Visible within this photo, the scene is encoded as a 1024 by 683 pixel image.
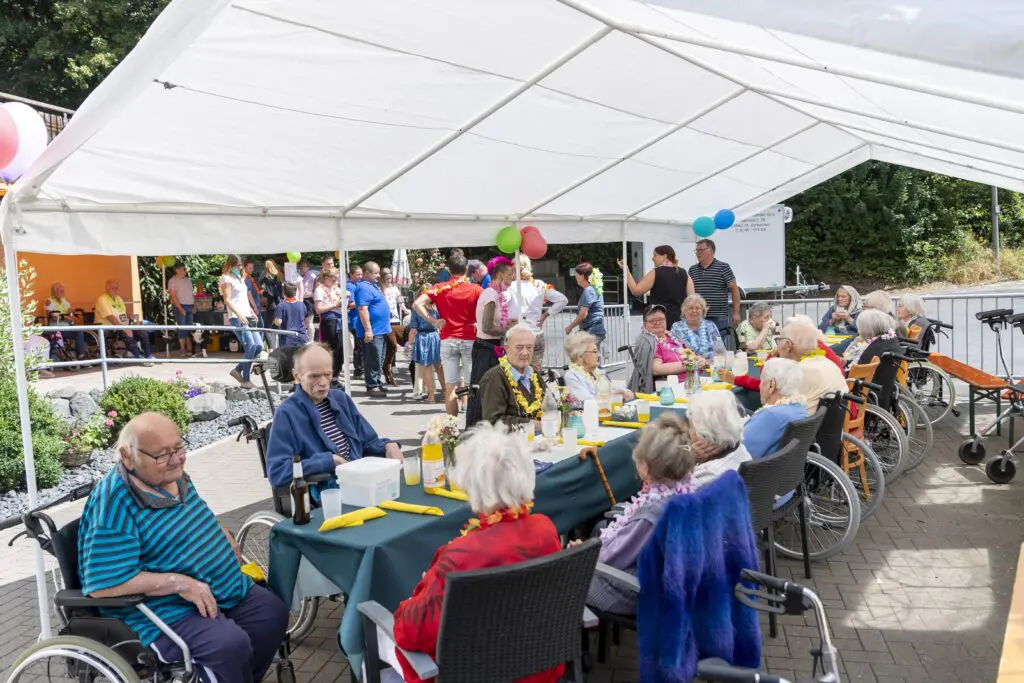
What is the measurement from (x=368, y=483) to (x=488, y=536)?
95 cm

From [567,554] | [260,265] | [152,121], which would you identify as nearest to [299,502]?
[567,554]

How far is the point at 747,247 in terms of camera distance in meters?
17.1

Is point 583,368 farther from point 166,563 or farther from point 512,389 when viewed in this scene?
point 166,563

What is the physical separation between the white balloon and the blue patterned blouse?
4.85m

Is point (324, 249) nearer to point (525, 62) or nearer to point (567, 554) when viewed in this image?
point (525, 62)

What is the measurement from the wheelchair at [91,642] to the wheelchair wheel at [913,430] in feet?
17.8

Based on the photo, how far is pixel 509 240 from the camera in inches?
285

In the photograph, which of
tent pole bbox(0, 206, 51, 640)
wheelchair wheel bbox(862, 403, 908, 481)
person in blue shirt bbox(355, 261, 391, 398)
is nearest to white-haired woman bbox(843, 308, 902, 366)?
wheelchair wheel bbox(862, 403, 908, 481)

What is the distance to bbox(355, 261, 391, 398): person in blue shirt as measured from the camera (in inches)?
396

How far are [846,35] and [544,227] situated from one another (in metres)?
6.18

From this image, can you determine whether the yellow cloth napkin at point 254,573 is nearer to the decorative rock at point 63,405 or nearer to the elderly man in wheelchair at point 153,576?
the elderly man in wheelchair at point 153,576

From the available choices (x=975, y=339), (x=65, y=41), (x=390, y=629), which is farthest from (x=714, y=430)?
(x=65, y=41)

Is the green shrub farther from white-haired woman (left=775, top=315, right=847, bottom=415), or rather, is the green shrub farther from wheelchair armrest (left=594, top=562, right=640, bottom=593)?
wheelchair armrest (left=594, top=562, right=640, bottom=593)

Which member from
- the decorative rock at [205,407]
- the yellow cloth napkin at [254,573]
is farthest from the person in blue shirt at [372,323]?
the yellow cloth napkin at [254,573]
